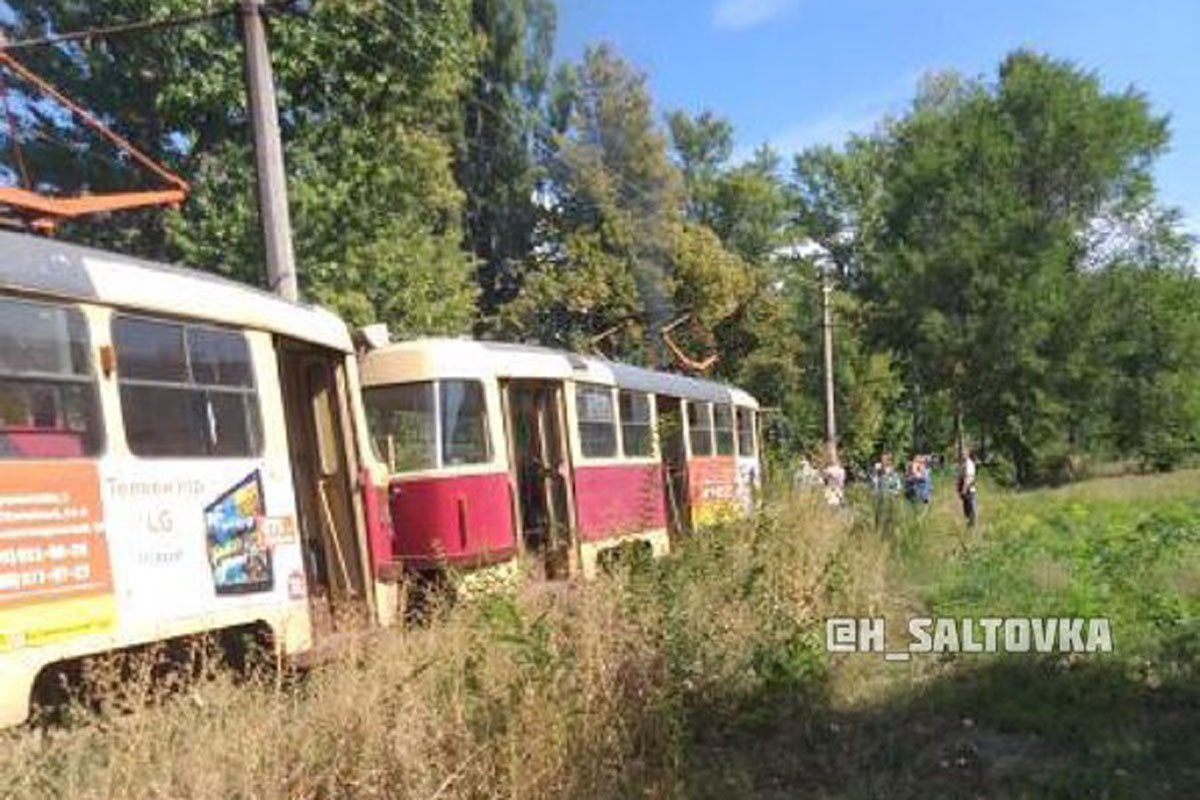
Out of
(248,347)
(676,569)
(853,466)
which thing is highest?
(248,347)

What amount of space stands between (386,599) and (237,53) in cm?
1684

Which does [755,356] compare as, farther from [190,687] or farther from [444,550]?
[190,687]

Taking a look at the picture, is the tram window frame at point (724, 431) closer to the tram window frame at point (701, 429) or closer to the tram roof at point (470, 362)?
the tram window frame at point (701, 429)

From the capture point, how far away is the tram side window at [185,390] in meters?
8.32

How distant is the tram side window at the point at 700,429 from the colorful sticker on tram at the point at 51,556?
15.9 metres

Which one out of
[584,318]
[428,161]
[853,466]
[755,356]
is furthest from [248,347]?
[853,466]

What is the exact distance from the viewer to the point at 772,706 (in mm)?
8680

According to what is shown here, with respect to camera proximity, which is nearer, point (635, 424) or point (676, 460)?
point (635, 424)

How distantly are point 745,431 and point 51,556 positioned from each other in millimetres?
20623

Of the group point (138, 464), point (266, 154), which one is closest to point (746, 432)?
point (266, 154)

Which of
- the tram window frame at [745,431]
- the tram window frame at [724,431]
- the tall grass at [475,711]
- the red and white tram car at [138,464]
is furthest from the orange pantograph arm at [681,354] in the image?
→ the tall grass at [475,711]

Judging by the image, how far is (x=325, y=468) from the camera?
11.8 m

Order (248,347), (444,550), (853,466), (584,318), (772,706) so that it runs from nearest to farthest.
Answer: (772,706)
(248,347)
(444,550)
(584,318)
(853,466)

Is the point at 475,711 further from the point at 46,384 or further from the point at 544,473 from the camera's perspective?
the point at 544,473
